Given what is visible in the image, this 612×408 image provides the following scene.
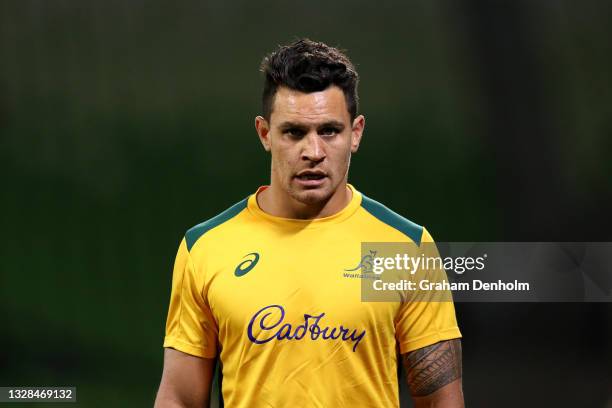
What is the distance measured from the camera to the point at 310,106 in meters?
3.29

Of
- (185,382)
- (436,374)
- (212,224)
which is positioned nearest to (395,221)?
(436,374)

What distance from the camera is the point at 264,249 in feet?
11.2

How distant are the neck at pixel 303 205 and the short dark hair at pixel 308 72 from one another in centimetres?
26

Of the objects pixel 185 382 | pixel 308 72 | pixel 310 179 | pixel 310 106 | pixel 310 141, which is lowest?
pixel 185 382

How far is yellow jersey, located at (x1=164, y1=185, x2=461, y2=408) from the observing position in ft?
10.7

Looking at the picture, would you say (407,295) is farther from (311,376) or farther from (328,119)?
(328,119)

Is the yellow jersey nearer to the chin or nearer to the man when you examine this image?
the man

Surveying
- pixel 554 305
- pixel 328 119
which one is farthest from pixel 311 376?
pixel 554 305

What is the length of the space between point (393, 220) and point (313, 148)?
1.52 ft

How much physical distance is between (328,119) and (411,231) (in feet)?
1.75

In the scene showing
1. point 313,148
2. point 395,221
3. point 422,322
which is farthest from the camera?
point 395,221

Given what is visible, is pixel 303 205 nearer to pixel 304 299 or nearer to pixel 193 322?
pixel 304 299

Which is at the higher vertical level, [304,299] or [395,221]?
[395,221]

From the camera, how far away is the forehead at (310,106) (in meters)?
3.29
